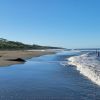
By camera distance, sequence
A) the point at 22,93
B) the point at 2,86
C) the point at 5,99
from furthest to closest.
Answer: the point at 2,86 → the point at 22,93 → the point at 5,99

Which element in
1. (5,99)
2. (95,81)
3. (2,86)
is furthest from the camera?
(95,81)

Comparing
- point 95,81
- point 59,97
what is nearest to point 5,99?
point 59,97

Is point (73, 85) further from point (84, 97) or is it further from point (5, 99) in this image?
point (5, 99)

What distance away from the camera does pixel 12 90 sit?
1602 centimetres

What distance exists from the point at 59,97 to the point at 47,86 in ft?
10.4

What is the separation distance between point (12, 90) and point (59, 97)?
10.4 feet

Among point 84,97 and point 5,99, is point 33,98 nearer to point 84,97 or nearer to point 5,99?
point 5,99

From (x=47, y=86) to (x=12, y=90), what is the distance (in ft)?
8.37

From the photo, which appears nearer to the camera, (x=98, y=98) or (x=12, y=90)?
(x=98, y=98)

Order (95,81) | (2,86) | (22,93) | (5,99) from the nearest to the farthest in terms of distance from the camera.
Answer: (5,99), (22,93), (2,86), (95,81)

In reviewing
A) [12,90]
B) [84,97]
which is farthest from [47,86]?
[84,97]

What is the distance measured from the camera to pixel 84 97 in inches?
570

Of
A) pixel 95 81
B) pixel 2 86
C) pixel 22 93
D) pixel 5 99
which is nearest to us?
pixel 5 99

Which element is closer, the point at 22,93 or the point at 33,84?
the point at 22,93
